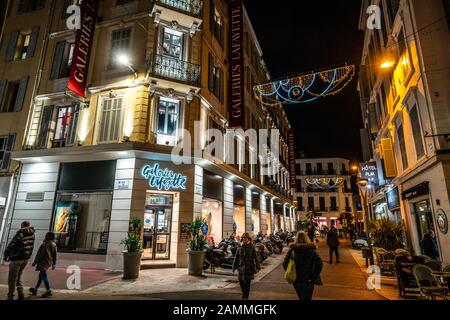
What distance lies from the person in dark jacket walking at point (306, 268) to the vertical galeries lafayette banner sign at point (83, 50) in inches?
448

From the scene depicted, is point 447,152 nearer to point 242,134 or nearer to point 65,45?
point 242,134

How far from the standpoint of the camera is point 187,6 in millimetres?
13430

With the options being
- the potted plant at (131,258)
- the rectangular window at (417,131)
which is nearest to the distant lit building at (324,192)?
the rectangular window at (417,131)

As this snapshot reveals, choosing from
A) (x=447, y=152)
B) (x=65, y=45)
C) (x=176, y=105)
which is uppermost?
(x=65, y=45)

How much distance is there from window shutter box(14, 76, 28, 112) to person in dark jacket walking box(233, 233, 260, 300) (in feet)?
46.8

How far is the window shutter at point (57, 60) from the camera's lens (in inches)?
542

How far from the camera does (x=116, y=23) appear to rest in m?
13.2

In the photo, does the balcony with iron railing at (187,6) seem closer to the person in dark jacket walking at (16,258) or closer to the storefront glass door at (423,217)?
the person in dark jacket walking at (16,258)

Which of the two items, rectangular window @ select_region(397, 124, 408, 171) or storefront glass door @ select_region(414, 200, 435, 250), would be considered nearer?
storefront glass door @ select_region(414, 200, 435, 250)

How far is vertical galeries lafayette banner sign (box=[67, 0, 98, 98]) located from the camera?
38.0ft

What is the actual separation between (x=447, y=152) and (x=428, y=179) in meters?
1.78

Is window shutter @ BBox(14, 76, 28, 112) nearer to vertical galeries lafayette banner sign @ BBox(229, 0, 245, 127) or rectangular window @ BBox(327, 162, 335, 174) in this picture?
vertical galeries lafayette banner sign @ BBox(229, 0, 245, 127)

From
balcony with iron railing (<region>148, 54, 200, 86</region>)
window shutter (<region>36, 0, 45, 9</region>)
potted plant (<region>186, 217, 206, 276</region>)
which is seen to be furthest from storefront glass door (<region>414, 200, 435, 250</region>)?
window shutter (<region>36, 0, 45, 9</region>)
